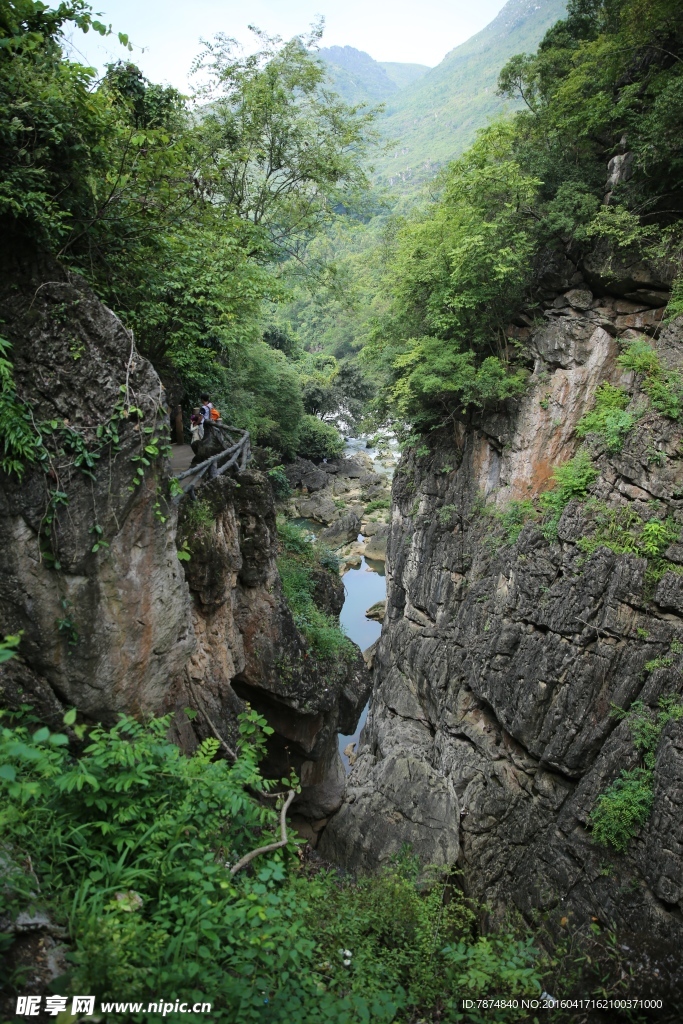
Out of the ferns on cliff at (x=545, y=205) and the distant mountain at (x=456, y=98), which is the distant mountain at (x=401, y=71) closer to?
the distant mountain at (x=456, y=98)

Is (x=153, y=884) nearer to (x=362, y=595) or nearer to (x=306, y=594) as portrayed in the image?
(x=306, y=594)

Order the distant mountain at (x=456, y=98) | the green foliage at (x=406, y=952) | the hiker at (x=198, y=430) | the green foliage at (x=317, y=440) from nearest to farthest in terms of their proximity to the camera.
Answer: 1. the green foliage at (x=406, y=952)
2. the hiker at (x=198, y=430)
3. the green foliage at (x=317, y=440)
4. the distant mountain at (x=456, y=98)

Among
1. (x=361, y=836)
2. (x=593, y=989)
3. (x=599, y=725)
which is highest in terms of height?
(x=599, y=725)

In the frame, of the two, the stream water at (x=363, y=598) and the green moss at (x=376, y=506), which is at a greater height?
the green moss at (x=376, y=506)

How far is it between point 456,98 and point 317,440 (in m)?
78.8

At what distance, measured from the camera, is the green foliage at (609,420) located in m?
11.4

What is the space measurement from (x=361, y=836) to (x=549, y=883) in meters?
3.93

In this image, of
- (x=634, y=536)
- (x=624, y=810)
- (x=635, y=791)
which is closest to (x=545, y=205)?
(x=634, y=536)

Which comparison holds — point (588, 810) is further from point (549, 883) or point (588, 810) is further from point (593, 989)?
point (593, 989)

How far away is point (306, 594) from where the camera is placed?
11.5m

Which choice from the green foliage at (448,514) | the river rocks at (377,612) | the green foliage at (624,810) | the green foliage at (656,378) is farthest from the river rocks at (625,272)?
the river rocks at (377,612)

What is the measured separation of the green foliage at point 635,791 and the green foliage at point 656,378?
464 centimetres

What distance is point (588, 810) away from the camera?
9.77m

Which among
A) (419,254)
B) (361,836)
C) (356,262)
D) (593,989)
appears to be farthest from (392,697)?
(356,262)
